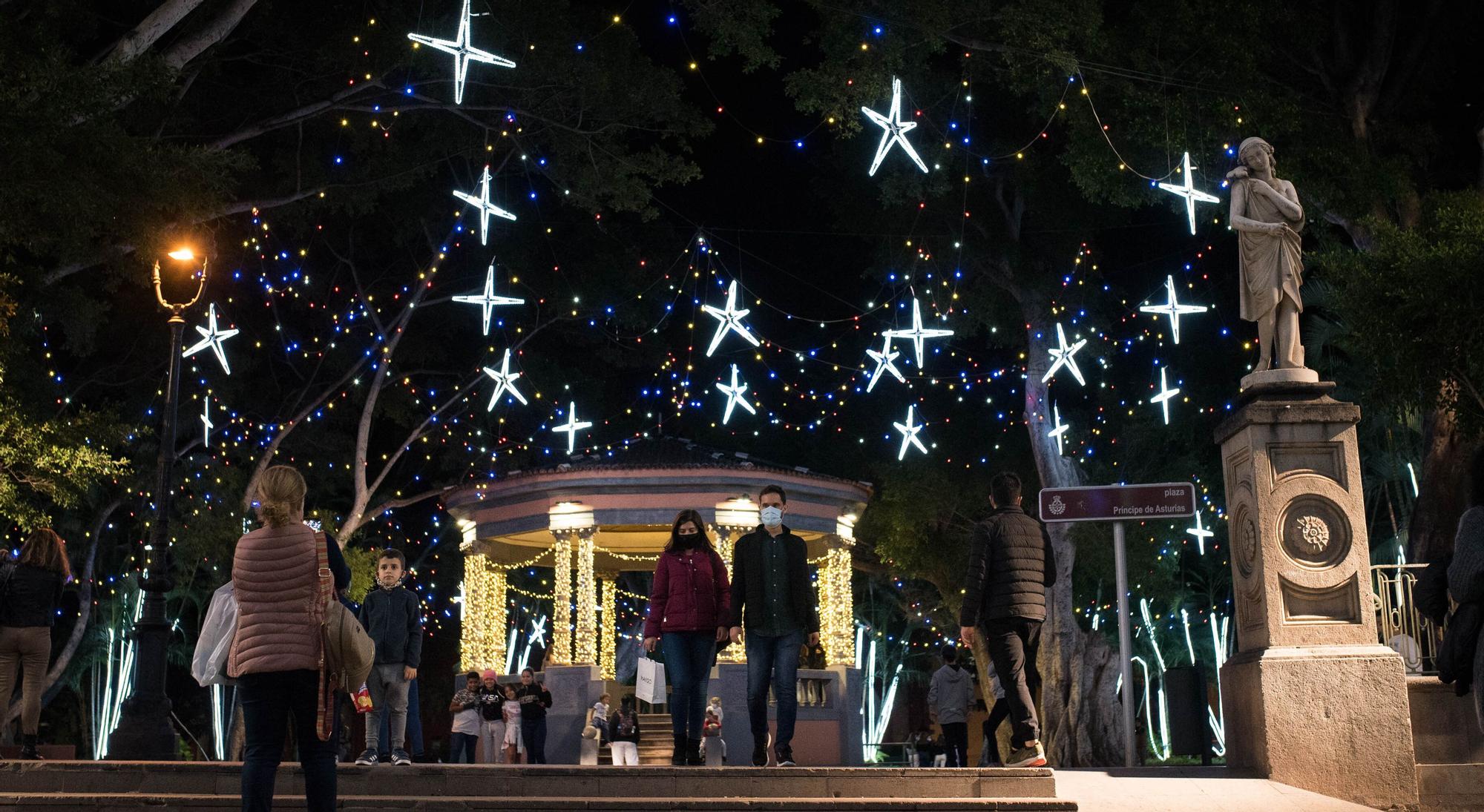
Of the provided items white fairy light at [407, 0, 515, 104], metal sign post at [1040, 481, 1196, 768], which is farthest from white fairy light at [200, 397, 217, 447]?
metal sign post at [1040, 481, 1196, 768]

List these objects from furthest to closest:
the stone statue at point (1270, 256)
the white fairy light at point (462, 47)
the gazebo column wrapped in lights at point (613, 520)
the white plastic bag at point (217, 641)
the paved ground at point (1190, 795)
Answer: the gazebo column wrapped in lights at point (613, 520) < the white fairy light at point (462, 47) < the stone statue at point (1270, 256) < the paved ground at point (1190, 795) < the white plastic bag at point (217, 641)

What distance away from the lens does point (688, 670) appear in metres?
10.1

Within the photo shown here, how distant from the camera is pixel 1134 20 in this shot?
21.1m

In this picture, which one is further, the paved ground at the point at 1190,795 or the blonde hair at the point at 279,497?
the paved ground at the point at 1190,795

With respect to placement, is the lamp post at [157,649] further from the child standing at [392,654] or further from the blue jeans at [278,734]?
the blue jeans at [278,734]

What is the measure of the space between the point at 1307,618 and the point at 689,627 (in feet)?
14.7

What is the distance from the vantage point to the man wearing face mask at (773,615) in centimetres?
998

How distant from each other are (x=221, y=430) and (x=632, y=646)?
37.7ft

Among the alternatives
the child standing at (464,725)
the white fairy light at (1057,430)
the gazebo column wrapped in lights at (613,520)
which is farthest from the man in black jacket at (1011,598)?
the white fairy light at (1057,430)

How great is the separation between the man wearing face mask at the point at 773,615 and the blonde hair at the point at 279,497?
368 cm

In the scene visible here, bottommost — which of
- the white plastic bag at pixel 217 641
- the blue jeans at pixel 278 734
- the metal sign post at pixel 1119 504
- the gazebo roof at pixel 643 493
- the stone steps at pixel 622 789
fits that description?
the stone steps at pixel 622 789

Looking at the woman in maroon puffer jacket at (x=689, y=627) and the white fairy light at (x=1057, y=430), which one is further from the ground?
the white fairy light at (x=1057, y=430)

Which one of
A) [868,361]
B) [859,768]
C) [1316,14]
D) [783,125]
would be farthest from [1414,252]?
[783,125]

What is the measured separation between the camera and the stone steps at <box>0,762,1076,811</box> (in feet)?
28.2
